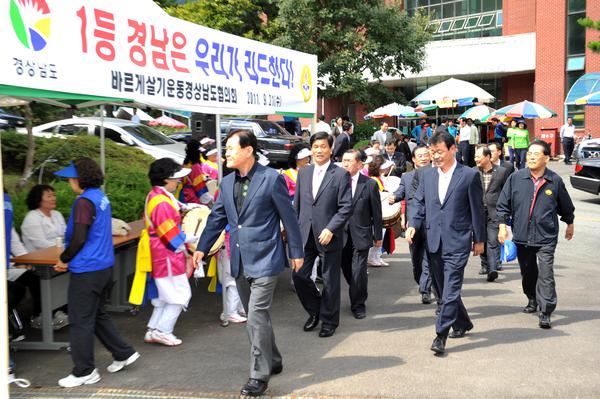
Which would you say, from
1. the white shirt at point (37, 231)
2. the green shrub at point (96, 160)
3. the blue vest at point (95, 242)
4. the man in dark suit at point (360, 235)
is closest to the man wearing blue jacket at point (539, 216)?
the man in dark suit at point (360, 235)

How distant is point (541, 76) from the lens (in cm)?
3375

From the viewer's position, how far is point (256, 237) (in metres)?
4.93

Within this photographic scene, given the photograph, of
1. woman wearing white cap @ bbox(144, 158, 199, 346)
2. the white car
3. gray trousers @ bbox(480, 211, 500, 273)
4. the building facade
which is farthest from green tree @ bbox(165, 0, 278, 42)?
woman wearing white cap @ bbox(144, 158, 199, 346)

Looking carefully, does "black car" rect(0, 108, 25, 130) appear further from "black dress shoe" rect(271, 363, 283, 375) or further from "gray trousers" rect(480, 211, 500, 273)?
"black dress shoe" rect(271, 363, 283, 375)

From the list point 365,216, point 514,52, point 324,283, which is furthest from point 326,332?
point 514,52

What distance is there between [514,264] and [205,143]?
16.7 feet

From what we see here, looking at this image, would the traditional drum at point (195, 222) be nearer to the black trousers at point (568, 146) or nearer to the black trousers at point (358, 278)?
the black trousers at point (358, 278)

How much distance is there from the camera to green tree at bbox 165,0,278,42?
97.5 feet

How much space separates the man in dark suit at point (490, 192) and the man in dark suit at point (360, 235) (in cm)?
197

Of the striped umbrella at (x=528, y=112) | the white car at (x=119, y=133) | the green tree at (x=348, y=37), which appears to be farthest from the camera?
the green tree at (x=348, y=37)

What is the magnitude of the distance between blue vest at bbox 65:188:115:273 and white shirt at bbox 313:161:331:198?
2160 mm

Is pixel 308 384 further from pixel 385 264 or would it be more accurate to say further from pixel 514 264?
pixel 514 264

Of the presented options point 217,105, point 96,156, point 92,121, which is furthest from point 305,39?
point 217,105

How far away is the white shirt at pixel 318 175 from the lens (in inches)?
256
